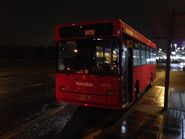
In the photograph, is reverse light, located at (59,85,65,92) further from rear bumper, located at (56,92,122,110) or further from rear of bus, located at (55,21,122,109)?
rear bumper, located at (56,92,122,110)

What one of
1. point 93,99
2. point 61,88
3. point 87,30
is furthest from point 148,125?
point 87,30

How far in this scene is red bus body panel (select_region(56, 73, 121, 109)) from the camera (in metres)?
9.16

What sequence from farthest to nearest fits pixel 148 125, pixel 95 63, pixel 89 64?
pixel 89 64 → pixel 95 63 → pixel 148 125

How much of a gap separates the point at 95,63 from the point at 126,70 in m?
1.12

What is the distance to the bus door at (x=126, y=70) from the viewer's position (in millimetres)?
9211

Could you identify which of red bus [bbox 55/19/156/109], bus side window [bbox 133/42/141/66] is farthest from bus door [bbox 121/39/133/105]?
bus side window [bbox 133/42/141/66]

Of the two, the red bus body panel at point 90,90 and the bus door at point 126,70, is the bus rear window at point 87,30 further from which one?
the red bus body panel at point 90,90

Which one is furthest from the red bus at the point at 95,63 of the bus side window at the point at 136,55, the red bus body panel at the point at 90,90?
the bus side window at the point at 136,55

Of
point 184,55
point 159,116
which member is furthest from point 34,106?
point 184,55

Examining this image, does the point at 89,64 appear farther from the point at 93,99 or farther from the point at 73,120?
the point at 73,120

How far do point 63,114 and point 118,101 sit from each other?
6.76ft

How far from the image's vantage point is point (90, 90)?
955cm

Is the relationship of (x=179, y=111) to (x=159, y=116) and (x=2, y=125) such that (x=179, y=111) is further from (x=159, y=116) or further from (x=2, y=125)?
(x=2, y=125)

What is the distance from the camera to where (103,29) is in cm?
916
